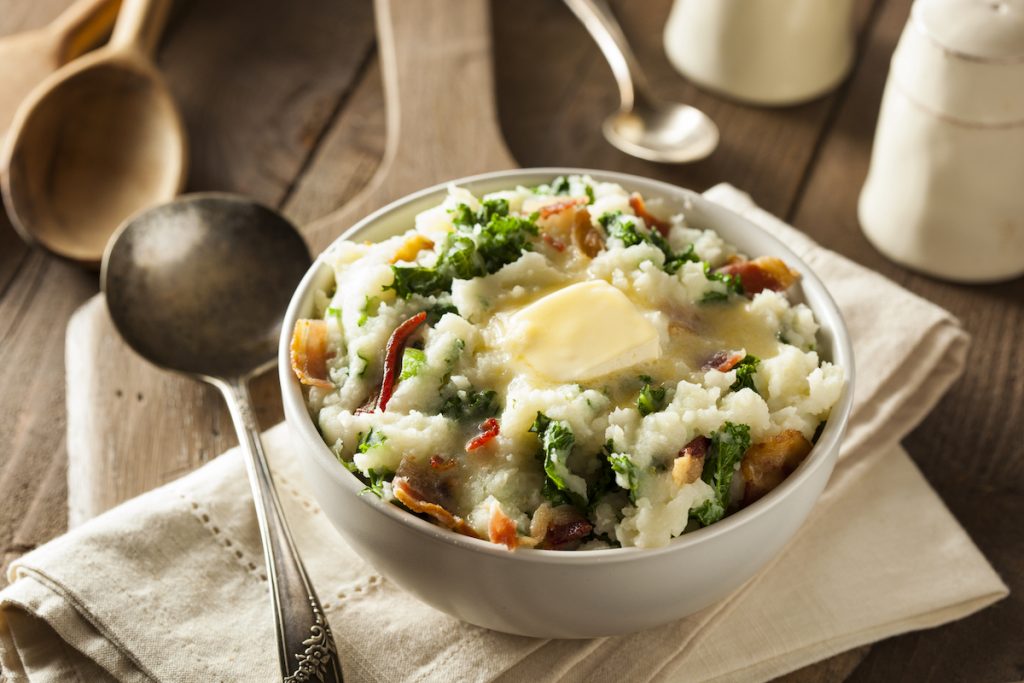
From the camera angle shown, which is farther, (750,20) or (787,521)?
(750,20)

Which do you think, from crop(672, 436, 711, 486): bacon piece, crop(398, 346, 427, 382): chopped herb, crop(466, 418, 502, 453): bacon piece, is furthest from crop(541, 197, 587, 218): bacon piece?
crop(672, 436, 711, 486): bacon piece

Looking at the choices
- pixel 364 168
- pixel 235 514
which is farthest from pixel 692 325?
pixel 364 168

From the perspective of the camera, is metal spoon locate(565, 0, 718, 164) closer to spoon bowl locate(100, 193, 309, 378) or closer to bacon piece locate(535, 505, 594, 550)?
spoon bowl locate(100, 193, 309, 378)

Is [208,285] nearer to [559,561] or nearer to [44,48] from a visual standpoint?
[559,561]

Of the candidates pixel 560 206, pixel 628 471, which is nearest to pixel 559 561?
pixel 628 471

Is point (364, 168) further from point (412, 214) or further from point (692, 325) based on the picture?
point (692, 325)

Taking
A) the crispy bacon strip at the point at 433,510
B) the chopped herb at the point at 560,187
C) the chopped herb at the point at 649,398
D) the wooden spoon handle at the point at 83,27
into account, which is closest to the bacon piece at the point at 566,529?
the crispy bacon strip at the point at 433,510
